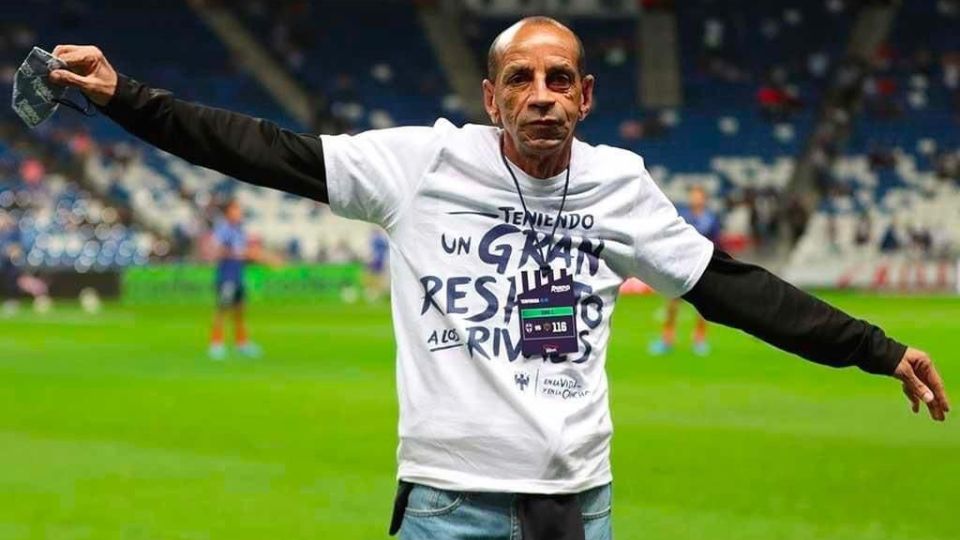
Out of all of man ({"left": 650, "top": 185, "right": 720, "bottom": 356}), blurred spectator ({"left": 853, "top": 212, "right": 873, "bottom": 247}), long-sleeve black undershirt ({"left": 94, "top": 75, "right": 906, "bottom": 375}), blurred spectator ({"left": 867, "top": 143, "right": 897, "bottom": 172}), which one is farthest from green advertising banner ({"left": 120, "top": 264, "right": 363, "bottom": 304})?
long-sleeve black undershirt ({"left": 94, "top": 75, "right": 906, "bottom": 375})

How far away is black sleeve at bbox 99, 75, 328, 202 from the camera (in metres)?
4.09

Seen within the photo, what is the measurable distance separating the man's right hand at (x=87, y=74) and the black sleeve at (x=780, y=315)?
1615mm

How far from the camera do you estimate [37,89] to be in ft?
13.2

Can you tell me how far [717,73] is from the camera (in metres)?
51.8

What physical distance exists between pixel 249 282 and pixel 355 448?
28.7 meters

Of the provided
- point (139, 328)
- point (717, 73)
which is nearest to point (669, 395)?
point (139, 328)

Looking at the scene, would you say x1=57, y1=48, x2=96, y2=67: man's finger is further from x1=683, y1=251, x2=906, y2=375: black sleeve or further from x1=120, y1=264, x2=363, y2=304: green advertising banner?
x1=120, y1=264, x2=363, y2=304: green advertising banner

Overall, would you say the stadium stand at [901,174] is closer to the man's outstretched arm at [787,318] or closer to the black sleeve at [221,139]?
the man's outstretched arm at [787,318]

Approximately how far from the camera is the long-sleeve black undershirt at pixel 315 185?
4105mm

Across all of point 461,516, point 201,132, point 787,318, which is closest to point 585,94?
point 787,318

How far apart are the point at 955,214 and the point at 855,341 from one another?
4399 cm

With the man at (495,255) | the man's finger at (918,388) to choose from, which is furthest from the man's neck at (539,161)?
the man's finger at (918,388)

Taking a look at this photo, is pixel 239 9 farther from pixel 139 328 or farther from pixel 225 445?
pixel 225 445

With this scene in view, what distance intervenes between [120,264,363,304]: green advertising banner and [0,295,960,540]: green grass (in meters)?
15.9
